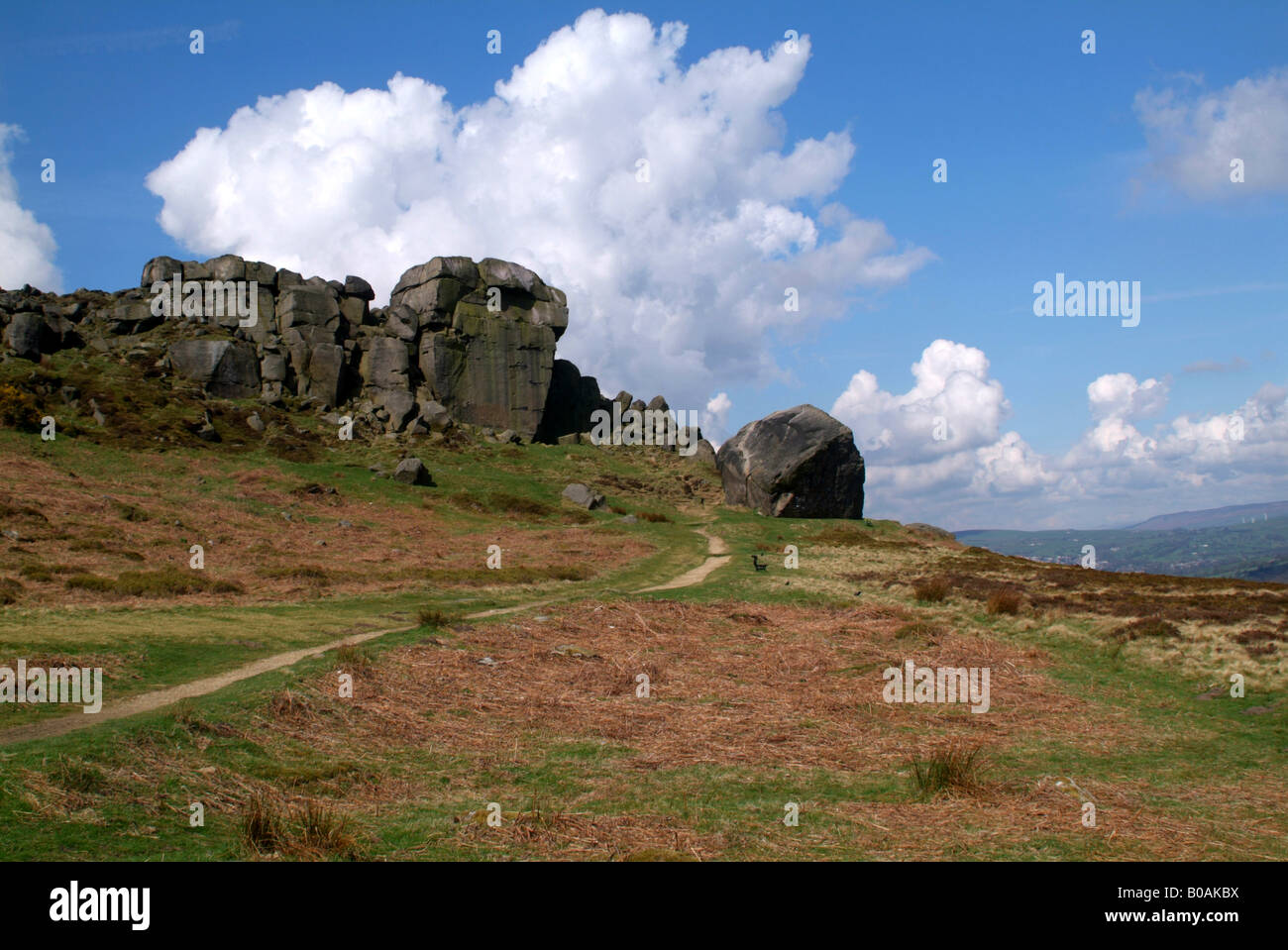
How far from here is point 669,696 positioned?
51.8 feet

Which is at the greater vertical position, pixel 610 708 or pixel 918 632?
pixel 918 632

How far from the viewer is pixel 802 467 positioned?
183 feet

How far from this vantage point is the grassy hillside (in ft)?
28.9

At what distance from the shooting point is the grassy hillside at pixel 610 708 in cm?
882

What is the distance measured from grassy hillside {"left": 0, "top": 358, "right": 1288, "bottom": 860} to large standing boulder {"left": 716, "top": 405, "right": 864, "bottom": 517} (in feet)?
65.8

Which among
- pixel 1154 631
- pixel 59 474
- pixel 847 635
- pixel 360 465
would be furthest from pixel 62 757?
pixel 360 465

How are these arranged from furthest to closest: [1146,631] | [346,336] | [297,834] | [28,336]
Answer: [346,336] → [28,336] → [1146,631] → [297,834]

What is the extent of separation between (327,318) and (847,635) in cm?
6374

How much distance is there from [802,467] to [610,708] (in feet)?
140

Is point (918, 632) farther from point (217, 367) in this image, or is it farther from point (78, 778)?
point (217, 367)

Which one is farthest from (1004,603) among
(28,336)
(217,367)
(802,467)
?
(28,336)

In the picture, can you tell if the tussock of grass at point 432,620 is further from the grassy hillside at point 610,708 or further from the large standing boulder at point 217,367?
the large standing boulder at point 217,367

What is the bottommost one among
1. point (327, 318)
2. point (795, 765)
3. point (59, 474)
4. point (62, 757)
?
point (795, 765)
